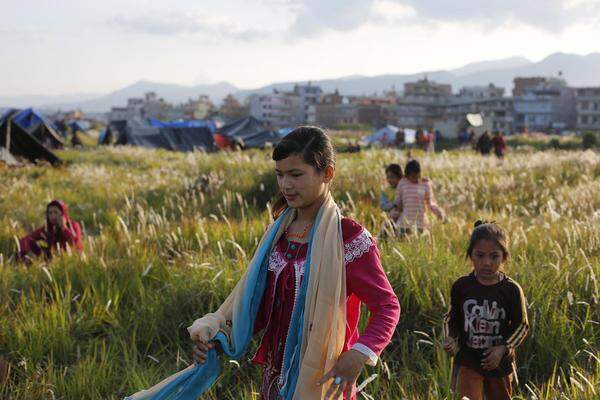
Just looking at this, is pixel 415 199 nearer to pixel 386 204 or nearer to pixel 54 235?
pixel 386 204

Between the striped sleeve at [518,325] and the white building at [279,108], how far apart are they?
554 feet

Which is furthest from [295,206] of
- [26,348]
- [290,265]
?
[26,348]

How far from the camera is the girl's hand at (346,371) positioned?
2.24m

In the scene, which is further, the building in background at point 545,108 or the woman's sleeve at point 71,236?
the building in background at point 545,108

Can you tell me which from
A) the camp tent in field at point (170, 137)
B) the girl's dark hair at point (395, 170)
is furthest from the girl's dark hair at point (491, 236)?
the camp tent in field at point (170, 137)

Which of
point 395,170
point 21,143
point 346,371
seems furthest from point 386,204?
point 21,143

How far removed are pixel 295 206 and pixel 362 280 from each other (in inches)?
15.7

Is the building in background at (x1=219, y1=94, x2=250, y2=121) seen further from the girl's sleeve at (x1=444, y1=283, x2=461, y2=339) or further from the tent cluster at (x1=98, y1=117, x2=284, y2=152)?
the girl's sleeve at (x1=444, y1=283, x2=461, y2=339)

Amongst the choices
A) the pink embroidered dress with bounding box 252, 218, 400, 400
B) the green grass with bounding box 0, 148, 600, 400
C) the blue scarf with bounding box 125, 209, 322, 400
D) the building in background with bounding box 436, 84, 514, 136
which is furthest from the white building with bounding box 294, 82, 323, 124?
the blue scarf with bounding box 125, 209, 322, 400

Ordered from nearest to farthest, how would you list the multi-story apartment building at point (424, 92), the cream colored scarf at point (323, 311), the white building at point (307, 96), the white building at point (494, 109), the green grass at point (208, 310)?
the cream colored scarf at point (323, 311) → the green grass at point (208, 310) → the white building at point (494, 109) → the multi-story apartment building at point (424, 92) → the white building at point (307, 96)

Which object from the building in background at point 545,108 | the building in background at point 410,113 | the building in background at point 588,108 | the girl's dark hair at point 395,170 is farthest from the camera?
the building in background at point 410,113

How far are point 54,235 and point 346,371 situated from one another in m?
5.77

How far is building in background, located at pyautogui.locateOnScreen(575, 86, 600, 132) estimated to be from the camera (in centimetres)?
10631

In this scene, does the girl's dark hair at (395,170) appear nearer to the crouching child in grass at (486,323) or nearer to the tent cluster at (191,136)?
→ the crouching child in grass at (486,323)
